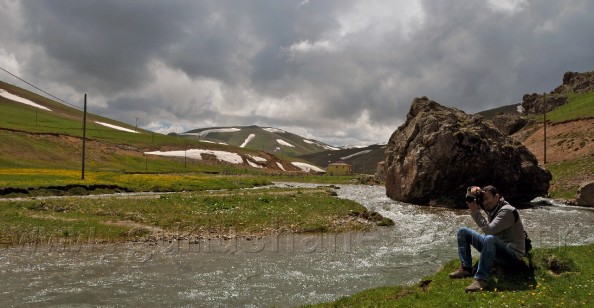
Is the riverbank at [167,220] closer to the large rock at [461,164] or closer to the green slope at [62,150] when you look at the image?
the large rock at [461,164]

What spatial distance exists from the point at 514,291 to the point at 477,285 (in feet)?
3.29

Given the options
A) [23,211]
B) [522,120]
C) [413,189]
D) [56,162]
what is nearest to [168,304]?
[23,211]

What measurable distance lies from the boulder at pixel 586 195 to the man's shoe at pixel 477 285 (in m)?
41.1

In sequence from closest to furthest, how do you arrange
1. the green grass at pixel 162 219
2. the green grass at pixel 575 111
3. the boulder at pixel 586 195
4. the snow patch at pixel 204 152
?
the green grass at pixel 162 219, the boulder at pixel 586 195, the green grass at pixel 575 111, the snow patch at pixel 204 152

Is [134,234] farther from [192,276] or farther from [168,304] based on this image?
[168,304]

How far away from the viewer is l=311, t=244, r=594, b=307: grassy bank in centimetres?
1073

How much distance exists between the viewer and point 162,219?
29.8 metres

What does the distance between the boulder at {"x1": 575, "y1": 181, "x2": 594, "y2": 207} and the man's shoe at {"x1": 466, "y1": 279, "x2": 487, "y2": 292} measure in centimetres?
4112

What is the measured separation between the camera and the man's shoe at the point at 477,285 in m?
11.9

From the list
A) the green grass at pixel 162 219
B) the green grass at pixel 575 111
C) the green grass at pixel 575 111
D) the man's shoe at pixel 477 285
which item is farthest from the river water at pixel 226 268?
the green grass at pixel 575 111

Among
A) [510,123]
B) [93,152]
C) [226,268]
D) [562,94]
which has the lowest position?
[226,268]

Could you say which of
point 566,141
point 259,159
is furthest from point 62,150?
point 566,141

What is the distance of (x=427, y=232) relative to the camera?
28.7 m

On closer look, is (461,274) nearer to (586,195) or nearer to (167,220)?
(167,220)
